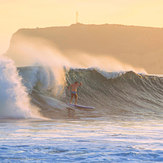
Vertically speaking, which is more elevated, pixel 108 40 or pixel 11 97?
pixel 108 40

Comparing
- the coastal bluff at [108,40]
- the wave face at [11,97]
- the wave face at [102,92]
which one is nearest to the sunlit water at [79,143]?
the wave face at [11,97]

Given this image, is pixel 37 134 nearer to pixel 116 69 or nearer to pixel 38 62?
pixel 38 62

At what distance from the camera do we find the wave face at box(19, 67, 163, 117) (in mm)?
15055

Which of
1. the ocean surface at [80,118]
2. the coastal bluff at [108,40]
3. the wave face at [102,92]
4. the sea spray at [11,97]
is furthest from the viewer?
the coastal bluff at [108,40]

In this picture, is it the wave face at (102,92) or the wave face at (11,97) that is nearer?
the wave face at (11,97)

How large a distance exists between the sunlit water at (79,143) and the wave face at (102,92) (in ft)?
13.3

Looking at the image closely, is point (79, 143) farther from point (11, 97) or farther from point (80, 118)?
point (11, 97)

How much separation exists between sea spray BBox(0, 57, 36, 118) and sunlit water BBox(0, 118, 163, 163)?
1.78 metres

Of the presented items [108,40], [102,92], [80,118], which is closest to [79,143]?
[80,118]

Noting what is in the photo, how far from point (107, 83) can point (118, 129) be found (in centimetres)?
1142

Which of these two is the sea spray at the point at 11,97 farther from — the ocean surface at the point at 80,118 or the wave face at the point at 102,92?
the wave face at the point at 102,92

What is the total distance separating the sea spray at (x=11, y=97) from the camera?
1160cm

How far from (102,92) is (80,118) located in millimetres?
7330

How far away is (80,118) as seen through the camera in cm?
1199
